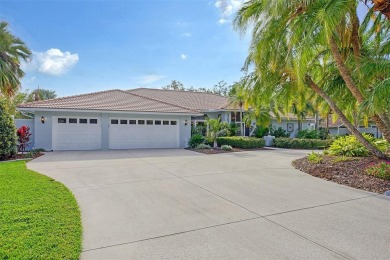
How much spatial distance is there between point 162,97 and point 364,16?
19.1 meters

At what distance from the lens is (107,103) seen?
17.9m

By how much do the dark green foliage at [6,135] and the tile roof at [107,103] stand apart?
2.61m

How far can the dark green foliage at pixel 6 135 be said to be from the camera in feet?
39.6

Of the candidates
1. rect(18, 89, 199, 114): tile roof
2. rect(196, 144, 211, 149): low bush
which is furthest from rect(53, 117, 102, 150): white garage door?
rect(196, 144, 211, 149): low bush

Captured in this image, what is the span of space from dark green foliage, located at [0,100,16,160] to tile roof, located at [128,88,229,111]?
13753mm

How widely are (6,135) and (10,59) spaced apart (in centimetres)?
479

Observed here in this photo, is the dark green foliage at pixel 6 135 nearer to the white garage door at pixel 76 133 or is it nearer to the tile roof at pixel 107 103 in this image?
the tile roof at pixel 107 103

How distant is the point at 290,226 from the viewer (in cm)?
439

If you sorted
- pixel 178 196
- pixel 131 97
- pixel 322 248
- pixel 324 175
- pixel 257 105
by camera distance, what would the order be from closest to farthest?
pixel 322 248, pixel 178 196, pixel 324 175, pixel 257 105, pixel 131 97

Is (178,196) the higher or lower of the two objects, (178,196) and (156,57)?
the lower

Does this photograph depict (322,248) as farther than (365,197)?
No

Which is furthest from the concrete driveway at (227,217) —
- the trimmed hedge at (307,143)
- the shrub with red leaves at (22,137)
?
the trimmed hedge at (307,143)

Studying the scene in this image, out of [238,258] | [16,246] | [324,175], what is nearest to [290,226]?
[238,258]

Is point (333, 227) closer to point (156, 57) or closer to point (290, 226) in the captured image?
point (290, 226)
